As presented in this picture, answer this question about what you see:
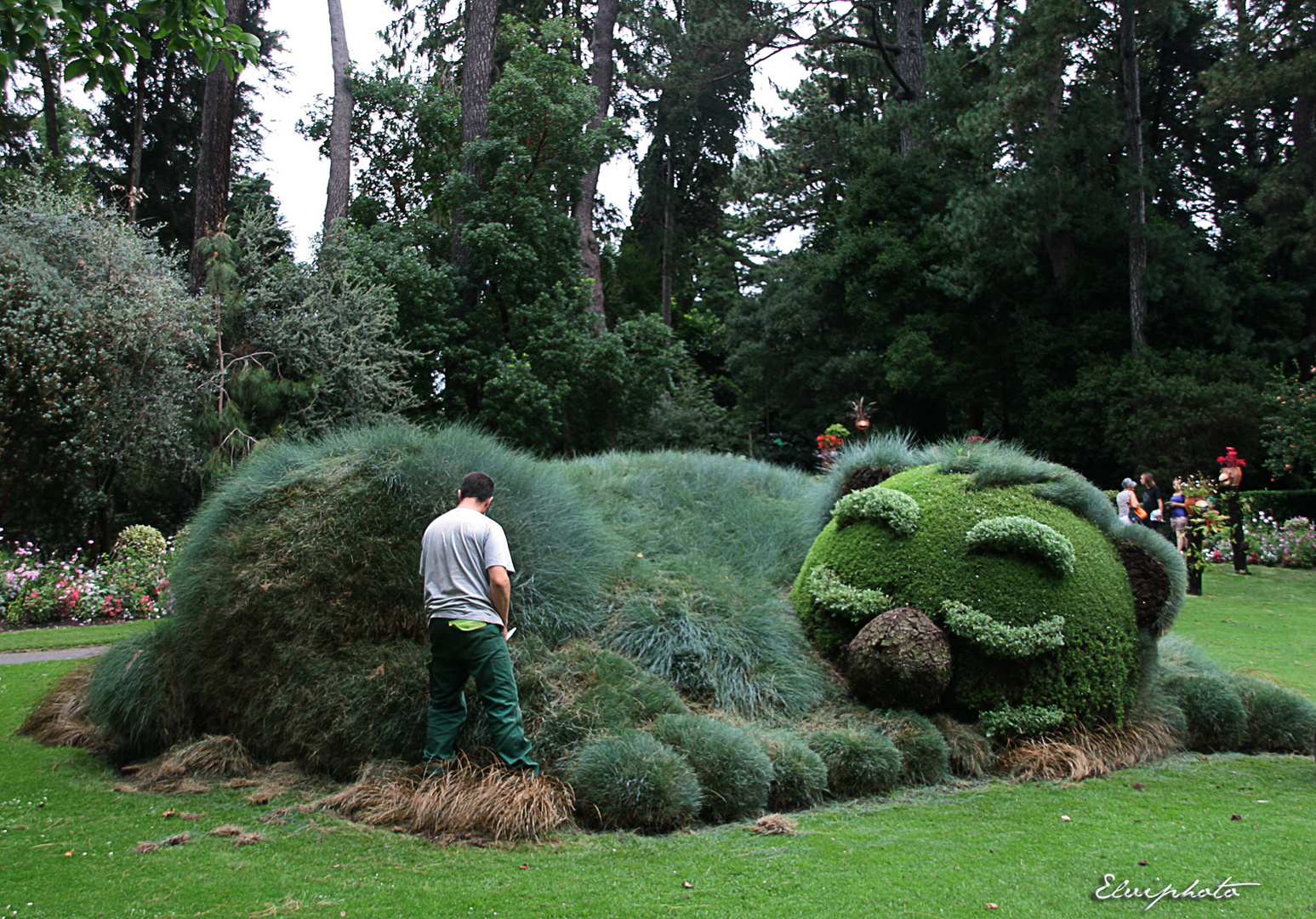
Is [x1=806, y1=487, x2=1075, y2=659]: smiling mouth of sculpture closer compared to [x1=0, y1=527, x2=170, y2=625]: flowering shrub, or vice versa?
[x1=806, y1=487, x2=1075, y2=659]: smiling mouth of sculpture

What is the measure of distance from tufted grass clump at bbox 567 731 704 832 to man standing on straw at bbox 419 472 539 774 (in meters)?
0.30

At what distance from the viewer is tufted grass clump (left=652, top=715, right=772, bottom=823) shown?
180 inches

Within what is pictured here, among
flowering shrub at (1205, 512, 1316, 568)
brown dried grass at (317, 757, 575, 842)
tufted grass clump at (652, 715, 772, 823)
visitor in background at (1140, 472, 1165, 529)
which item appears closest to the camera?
brown dried grass at (317, 757, 575, 842)

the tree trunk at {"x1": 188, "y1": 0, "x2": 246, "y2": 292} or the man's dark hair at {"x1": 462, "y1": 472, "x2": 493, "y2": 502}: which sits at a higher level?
the tree trunk at {"x1": 188, "y1": 0, "x2": 246, "y2": 292}


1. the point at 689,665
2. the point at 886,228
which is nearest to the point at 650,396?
the point at 886,228

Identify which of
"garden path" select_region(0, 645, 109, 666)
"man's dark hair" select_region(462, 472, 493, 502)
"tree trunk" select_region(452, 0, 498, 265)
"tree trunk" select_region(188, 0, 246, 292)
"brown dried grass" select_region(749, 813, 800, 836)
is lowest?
"garden path" select_region(0, 645, 109, 666)

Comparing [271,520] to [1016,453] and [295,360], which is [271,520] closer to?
[1016,453]

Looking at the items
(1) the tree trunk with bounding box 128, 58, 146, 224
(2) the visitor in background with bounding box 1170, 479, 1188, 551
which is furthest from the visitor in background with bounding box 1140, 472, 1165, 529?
(1) the tree trunk with bounding box 128, 58, 146, 224

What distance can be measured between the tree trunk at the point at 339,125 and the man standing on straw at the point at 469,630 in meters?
15.0

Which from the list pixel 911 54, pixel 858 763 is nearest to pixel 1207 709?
pixel 858 763

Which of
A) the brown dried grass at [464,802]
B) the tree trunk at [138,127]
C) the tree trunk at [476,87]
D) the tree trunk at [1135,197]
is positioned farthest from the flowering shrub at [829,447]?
the tree trunk at [138,127]

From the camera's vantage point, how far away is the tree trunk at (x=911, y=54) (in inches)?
970

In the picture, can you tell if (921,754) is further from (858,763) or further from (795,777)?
(795,777)

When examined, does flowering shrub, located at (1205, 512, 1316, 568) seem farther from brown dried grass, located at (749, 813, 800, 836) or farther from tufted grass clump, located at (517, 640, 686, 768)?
brown dried grass, located at (749, 813, 800, 836)
